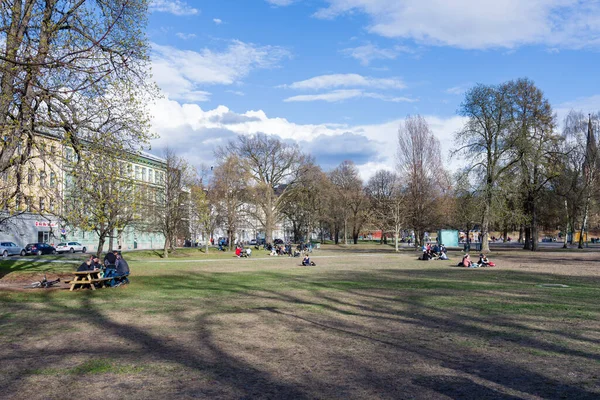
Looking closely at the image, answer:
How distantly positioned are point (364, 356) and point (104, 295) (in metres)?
12.2

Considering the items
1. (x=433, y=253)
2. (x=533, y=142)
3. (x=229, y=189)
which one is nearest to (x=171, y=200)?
(x=229, y=189)

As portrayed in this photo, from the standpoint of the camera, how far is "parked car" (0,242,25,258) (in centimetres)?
4800

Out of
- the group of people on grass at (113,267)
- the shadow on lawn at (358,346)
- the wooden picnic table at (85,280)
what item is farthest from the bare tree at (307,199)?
the shadow on lawn at (358,346)

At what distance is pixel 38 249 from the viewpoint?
169ft

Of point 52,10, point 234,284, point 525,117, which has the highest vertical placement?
point 525,117

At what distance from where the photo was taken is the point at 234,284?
72.1 feet

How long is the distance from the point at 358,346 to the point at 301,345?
1104 millimetres

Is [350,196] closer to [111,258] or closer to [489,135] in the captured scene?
[489,135]

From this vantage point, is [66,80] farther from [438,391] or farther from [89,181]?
[438,391]

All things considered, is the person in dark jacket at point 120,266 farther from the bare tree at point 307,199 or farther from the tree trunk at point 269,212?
the bare tree at point 307,199

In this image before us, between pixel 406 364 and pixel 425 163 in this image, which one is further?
pixel 425 163

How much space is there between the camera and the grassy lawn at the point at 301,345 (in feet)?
22.8

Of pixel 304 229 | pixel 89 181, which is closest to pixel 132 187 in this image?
pixel 89 181

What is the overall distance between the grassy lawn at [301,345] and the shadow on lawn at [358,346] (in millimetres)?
30
